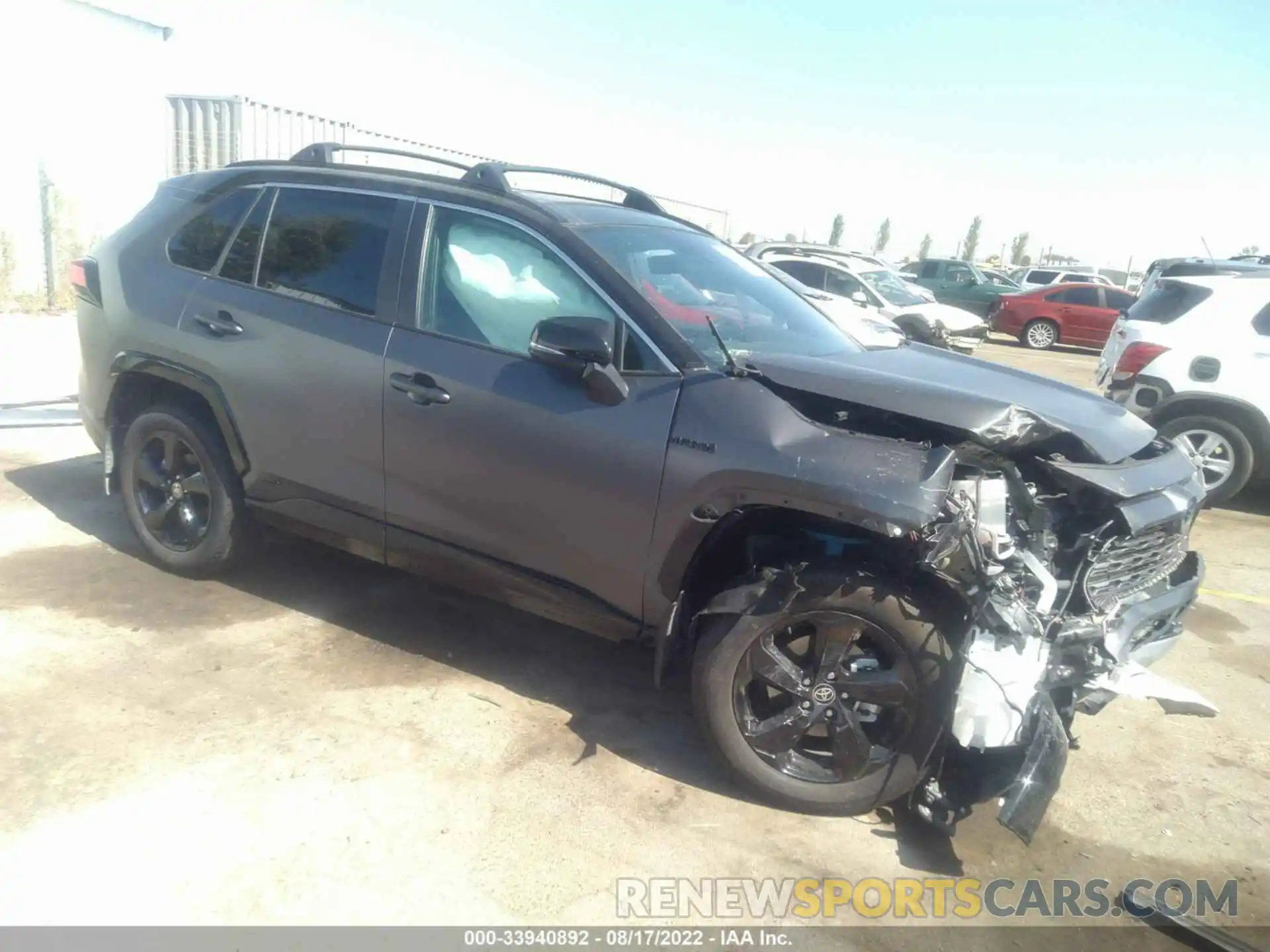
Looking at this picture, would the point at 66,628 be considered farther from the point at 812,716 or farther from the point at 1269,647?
the point at 1269,647

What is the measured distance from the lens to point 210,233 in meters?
4.24

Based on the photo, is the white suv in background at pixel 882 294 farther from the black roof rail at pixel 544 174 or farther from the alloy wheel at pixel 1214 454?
the black roof rail at pixel 544 174

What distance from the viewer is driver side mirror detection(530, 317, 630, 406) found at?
119 inches

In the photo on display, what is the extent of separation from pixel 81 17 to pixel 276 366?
11.2 meters

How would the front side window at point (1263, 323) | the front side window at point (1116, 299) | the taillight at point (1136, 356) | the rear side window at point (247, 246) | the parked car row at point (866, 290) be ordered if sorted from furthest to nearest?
the front side window at point (1116, 299), the parked car row at point (866, 290), the taillight at point (1136, 356), the front side window at point (1263, 323), the rear side window at point (247, 246)

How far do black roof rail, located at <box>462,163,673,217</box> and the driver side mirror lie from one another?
29.6 inches

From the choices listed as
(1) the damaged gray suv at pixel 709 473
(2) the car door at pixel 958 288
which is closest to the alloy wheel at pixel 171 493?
(1) the damaged gray suv at pixel 709 473

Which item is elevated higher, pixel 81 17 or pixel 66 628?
pixel 81 17

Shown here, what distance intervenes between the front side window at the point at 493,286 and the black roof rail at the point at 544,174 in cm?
18

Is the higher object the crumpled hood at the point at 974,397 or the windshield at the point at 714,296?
the windshield at the point at 714,296

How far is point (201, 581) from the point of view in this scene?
14.6ft

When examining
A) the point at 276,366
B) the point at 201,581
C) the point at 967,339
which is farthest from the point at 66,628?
the point at 967,339

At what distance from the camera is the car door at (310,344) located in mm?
3684

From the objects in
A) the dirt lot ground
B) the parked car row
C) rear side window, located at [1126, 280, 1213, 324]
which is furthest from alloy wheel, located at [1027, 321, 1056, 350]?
the dirt lot ground
